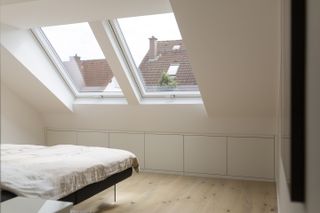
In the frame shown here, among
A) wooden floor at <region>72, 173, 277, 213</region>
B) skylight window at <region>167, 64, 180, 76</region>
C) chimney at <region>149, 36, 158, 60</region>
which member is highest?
chimney at <region>149, 36, 158, 60</region>

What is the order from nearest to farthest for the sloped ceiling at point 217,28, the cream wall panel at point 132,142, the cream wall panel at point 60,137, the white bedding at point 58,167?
1. the white bedding at point 58,167
2. the cream wall panel at point 60,137
3. the sloped ceiling at point 217,28
4. the cream wall panel at point 132,142

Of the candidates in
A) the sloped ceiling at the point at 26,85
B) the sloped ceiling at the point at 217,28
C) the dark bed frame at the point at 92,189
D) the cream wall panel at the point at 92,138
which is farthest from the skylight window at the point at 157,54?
the dark bed frame at the point at 92,189

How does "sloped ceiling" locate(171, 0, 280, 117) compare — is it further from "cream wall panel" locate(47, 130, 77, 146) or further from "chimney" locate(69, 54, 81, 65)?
"cream wall panel" locate(47, 130, 77, 146)

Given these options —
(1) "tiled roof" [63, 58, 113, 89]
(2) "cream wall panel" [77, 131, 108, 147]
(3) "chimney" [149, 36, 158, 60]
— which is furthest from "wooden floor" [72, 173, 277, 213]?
(3) "chimney" [149, 36, 158, 60]

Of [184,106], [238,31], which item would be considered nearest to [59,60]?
[238,31]

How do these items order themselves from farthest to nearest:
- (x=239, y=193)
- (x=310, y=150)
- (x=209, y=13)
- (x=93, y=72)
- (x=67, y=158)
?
1. (x=239, y=193)
2. (x=93, y=72)
3. (x=209, y=13)
4. (x=67, y=158)
5. (x=310, y=150)

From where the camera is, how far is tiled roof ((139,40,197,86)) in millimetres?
3027

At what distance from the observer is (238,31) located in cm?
237

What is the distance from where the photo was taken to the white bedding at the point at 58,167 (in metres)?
0.81

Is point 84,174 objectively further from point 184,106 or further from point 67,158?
point 184,106

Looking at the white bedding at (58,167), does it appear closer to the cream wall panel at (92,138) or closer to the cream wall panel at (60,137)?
the cream wall panel at (60,137)

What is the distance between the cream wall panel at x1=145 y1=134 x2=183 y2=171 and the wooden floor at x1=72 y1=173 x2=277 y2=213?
20 cm

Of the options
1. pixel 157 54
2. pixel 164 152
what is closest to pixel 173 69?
pixel 157 54

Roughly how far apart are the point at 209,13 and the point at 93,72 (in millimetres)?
1145
